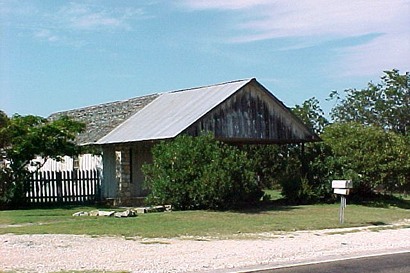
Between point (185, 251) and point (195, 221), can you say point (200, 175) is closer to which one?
point (195, 221)

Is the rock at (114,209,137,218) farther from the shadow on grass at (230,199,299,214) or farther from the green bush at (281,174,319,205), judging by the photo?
the green bush at (281,174,319,205)

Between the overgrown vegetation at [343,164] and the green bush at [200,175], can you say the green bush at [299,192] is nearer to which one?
the overgrown vegetation at [343,164]

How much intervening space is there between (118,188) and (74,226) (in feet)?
31.1

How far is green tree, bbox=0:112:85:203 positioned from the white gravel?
388 inches

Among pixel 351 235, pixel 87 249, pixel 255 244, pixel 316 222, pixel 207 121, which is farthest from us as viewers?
pixel 207 121

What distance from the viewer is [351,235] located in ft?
57.4

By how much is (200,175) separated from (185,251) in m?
9.56

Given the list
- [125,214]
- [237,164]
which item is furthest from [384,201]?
[125,214]

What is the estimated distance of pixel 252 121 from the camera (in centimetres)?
2747

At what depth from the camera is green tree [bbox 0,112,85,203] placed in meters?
26.1

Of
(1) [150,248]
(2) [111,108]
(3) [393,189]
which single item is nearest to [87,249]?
(1) [150,248]

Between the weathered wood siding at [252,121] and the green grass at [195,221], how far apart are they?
337 centimetres

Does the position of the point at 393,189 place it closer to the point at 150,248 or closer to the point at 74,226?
the point at 74,226

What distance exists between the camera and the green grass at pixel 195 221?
17734 mm
